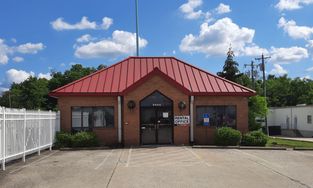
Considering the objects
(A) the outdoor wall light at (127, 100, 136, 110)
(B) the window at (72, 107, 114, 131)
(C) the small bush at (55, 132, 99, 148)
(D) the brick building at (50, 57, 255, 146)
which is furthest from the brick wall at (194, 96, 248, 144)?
(C) the small bush at (55, 132, 99, 148)

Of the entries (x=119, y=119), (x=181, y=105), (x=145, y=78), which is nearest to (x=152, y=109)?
(x=181, y=105)

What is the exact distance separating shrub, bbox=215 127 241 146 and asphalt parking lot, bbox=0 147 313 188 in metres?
4.35

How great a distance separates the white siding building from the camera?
49.7 metres

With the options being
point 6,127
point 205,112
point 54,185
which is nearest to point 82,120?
point 205,112

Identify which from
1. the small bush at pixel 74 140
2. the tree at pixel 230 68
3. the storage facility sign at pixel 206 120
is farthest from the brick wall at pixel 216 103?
the tree at pixel 230 68

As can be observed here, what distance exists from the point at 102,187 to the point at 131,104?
13912mm

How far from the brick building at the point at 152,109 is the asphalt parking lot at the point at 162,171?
562cm

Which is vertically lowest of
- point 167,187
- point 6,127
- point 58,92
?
point 167,187

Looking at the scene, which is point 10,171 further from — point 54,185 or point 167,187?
point 167,187

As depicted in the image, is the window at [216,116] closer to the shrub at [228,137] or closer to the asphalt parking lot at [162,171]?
the shrub at [228,137]

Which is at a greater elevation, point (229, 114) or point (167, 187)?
point (229, 114)

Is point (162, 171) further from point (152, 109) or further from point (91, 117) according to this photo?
point (91, 117)

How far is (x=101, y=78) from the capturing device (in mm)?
27453

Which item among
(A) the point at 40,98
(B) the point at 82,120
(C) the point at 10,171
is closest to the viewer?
(C) the point at 10,171
